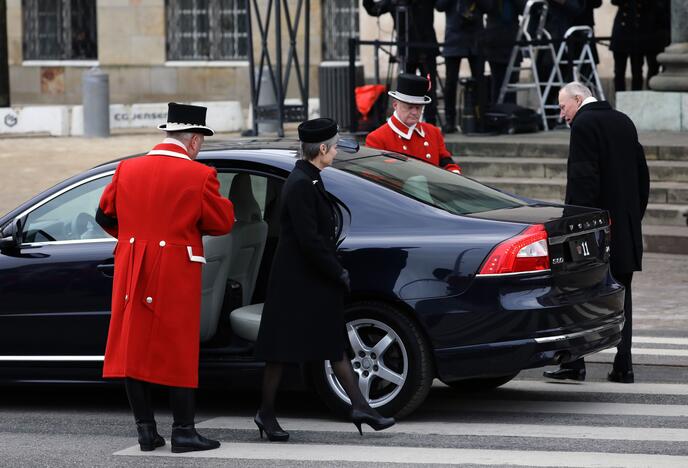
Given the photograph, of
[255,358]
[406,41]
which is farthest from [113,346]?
[406,41]

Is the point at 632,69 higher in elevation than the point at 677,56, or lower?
lower

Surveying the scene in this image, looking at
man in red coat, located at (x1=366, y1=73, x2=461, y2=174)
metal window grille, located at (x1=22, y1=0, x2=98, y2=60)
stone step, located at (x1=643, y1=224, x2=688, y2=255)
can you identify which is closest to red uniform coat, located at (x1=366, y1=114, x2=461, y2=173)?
man in red coat, located at (x1=366, y1=73, x2=461, y2=174)

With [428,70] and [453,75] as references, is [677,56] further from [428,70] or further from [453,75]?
Answer: [428,70]

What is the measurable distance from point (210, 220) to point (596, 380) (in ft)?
9.93

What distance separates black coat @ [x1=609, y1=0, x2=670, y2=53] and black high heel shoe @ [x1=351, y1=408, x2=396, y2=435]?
13.9m

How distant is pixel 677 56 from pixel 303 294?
40.4 feet

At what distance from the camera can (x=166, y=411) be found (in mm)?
8625

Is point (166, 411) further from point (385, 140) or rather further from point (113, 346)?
point (385, 140)

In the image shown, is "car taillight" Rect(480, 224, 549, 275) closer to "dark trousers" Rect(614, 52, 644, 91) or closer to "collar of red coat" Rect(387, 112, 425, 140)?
"collar of red coat" Rect(387, 112, 425, 140)

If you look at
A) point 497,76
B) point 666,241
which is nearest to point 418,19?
point 497,76

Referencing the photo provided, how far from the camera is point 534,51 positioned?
20.5 meters

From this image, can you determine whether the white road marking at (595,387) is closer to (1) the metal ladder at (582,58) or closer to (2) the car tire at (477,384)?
(2) the car tire at (477,384)

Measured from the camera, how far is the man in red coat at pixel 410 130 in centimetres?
1013

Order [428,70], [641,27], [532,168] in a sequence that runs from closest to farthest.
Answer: [532,168]
[428,70]
[641,27]
